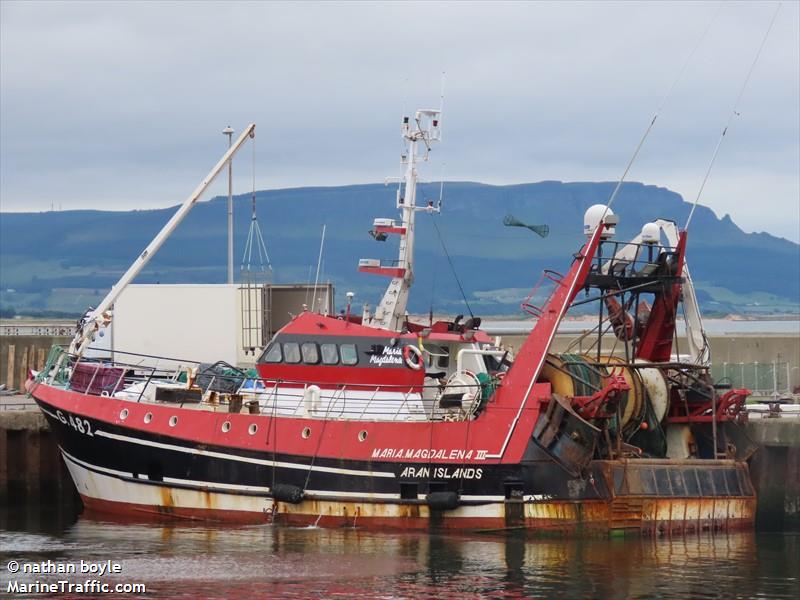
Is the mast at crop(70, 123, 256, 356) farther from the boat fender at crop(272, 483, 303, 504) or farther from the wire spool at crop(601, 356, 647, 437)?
the wire spool at crop(601, 356, 647, 437)

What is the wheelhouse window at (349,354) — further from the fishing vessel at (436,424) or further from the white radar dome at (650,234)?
the white radar dome at (650,234)

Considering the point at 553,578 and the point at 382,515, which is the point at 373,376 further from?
the point at 553,578

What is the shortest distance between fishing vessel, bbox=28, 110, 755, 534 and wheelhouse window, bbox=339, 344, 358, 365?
0.14ft

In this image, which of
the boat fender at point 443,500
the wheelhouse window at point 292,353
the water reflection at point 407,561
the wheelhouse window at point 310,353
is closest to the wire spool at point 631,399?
the water reflection at point 407,561

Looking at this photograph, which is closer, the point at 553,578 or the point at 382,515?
the point at 553,578

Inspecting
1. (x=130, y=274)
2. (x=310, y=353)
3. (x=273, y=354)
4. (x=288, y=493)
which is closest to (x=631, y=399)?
(x=310, y=353)

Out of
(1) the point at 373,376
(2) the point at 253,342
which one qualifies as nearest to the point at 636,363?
(1) the point at 373,376

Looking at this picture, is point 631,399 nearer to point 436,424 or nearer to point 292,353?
point 436,424

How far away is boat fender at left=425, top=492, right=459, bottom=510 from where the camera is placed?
2570 cm

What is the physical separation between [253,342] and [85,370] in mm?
7543

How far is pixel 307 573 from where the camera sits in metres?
22.5

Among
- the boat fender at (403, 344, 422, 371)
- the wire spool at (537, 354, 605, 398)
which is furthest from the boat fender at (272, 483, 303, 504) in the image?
the wire spool at (537, 354, 605, 398)

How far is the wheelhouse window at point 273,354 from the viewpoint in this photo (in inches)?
1100

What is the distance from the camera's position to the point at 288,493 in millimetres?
26281
